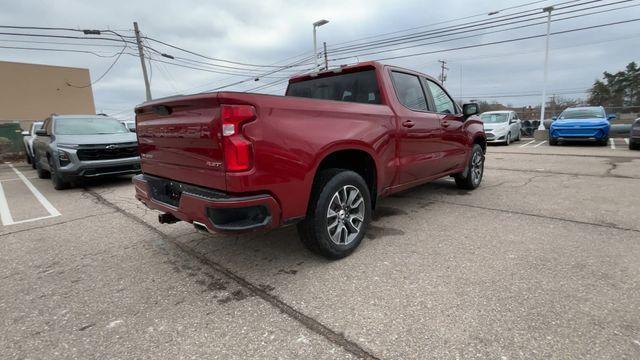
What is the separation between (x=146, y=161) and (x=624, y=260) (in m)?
4.57

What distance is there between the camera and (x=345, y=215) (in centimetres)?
337

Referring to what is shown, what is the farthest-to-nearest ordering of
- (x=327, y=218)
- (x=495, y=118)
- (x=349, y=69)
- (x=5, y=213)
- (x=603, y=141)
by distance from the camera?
(x=495, y=118), (x=603, y=141), (x=5, y=213), (x=349, y=69), (x=327, y=218)

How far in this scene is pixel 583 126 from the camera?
44.2ft

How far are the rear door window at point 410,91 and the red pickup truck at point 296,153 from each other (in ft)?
0.05

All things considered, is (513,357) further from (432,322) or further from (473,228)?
(473,228)

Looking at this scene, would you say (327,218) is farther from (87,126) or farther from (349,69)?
(87,126)

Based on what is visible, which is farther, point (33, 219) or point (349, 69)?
point (33, 219)

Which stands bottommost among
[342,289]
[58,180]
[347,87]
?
[342,289]

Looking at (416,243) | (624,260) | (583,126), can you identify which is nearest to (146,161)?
(416,243)

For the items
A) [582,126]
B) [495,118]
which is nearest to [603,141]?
[582,126]

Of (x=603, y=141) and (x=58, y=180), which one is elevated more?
(x=58, y=180)

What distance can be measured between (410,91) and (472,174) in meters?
2.53

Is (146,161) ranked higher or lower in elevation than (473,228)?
higher

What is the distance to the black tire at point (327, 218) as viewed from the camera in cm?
306
